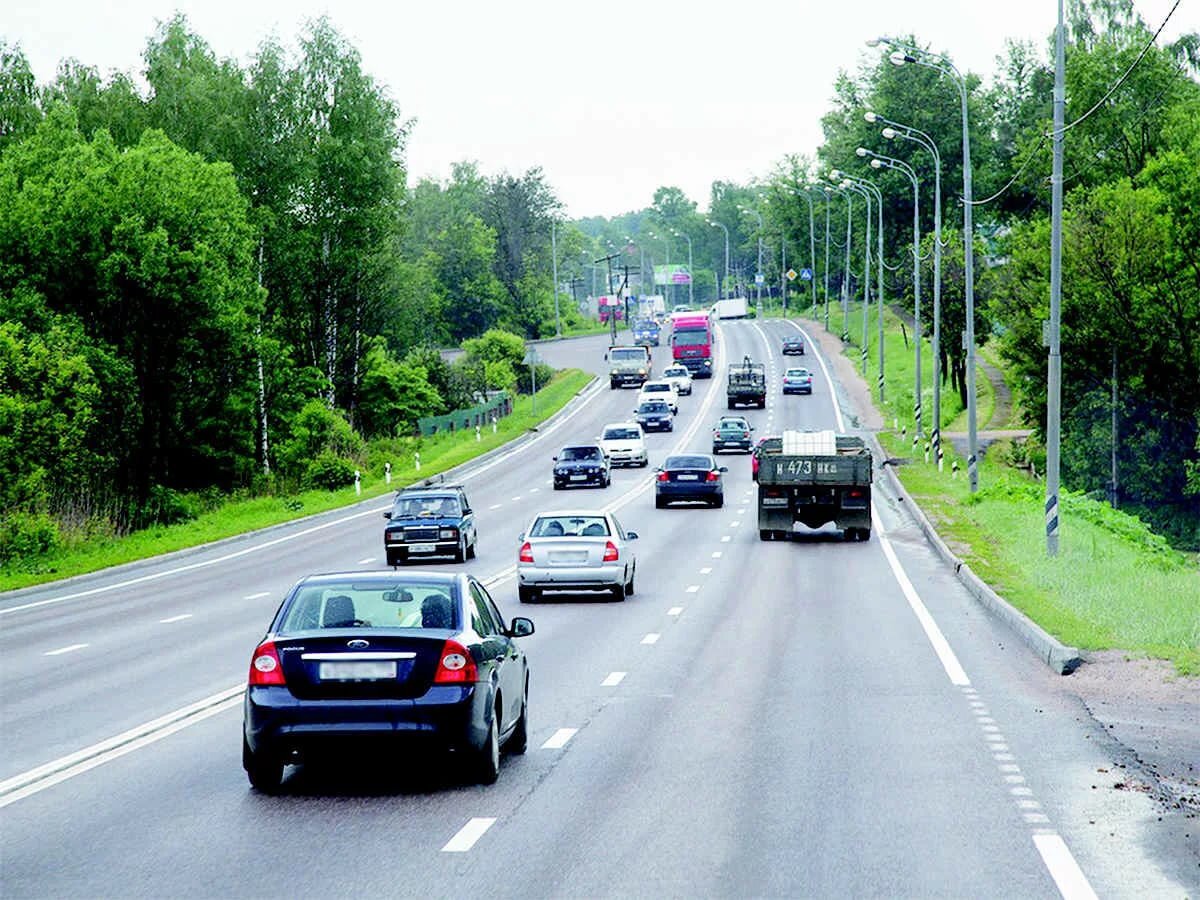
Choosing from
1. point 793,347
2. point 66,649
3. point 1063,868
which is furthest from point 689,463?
point 793,347

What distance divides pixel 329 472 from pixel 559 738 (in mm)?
51347

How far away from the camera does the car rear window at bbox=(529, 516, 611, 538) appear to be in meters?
28.5

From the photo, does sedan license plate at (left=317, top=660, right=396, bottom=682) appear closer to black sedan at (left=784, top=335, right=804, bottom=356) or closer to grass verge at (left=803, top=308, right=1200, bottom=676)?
grass verge at (left=803, top=308, right=1200, bottom=676)

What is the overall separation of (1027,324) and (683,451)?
1467cm

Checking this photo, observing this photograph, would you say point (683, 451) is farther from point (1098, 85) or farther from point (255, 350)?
point (1098, 85)

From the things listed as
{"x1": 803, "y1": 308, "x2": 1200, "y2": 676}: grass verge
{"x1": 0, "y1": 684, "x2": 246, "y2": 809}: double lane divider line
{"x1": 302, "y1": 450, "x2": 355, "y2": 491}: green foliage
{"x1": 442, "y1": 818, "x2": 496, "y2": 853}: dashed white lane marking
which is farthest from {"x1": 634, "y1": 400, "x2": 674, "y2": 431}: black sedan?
{"x1": 442, "y1": 818, "x2": 496, "y2": 853}: dashed white lane marking

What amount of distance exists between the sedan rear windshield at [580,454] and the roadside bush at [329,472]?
8491 mm

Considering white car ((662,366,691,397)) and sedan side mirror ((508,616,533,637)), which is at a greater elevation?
sedan side mirror ((508,616,533,637))

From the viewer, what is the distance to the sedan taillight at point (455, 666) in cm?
1132

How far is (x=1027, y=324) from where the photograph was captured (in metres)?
71.9

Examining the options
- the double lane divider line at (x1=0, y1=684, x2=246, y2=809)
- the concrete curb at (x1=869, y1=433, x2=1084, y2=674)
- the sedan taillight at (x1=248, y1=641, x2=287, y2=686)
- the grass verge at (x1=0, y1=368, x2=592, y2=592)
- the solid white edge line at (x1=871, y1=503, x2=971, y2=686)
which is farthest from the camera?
the grass verge at (x1=0, y1=368, x2=592, y2=592)

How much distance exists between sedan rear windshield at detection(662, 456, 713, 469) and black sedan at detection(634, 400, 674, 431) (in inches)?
1210

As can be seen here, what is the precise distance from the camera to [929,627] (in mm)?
23266

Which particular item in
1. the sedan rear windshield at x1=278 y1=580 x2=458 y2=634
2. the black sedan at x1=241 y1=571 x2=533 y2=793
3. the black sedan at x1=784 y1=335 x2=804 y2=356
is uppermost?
the black sedan at x1=784 y1=335 x2=804 y2=356
